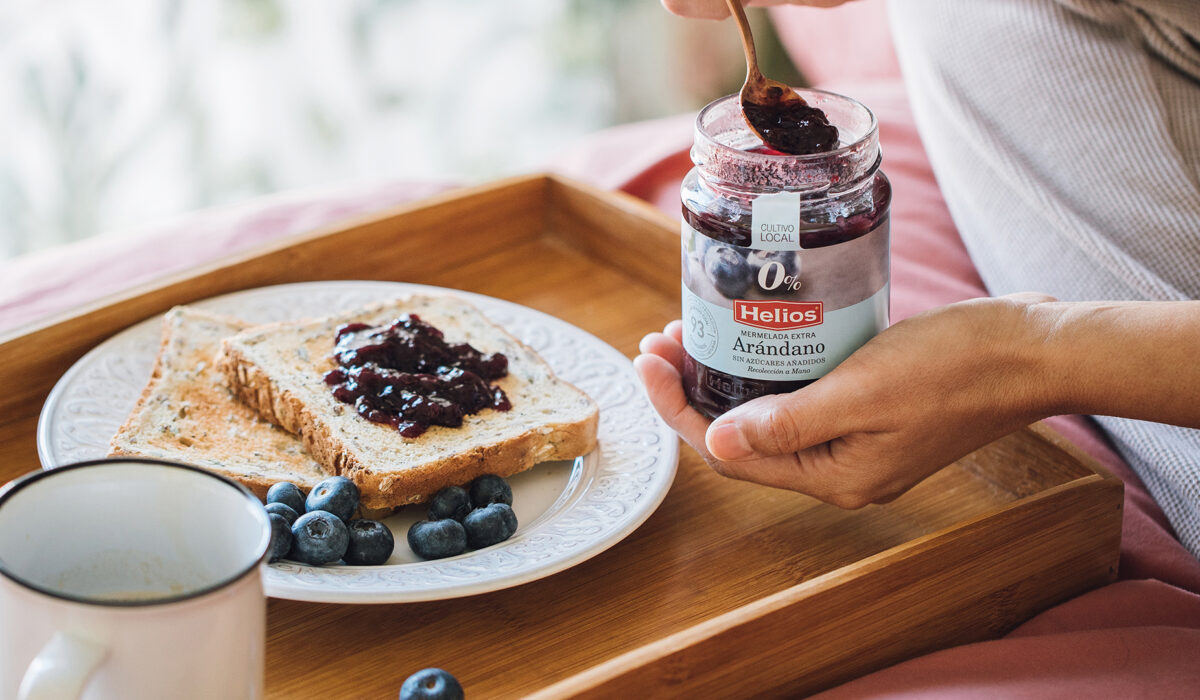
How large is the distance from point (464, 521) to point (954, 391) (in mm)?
468

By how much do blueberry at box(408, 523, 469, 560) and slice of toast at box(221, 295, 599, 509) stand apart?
2.7 inches

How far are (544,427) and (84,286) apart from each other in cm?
78

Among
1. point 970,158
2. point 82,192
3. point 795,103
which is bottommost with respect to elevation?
point 82,192

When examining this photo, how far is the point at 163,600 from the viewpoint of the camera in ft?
2.02

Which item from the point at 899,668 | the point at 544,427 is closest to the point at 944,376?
the point at 899,668

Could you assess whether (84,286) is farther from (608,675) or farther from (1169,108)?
(1169,108)

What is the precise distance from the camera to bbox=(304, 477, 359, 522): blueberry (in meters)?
1.03

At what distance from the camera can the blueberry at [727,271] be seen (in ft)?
3.05

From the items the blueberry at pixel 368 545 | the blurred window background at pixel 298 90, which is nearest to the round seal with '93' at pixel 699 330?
the blueberry at pixel 368 545

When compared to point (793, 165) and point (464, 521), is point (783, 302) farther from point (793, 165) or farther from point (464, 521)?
point (464, 521)

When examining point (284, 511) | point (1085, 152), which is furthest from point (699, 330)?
point (1085, 152)

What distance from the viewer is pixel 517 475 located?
1.19 m

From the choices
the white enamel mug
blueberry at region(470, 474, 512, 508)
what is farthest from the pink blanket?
the white enamel mug

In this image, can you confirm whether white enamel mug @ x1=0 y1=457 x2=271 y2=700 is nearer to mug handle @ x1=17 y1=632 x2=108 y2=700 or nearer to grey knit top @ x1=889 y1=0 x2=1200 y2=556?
mug handle @ x1=17 y1=632 x2=108 y2=700
